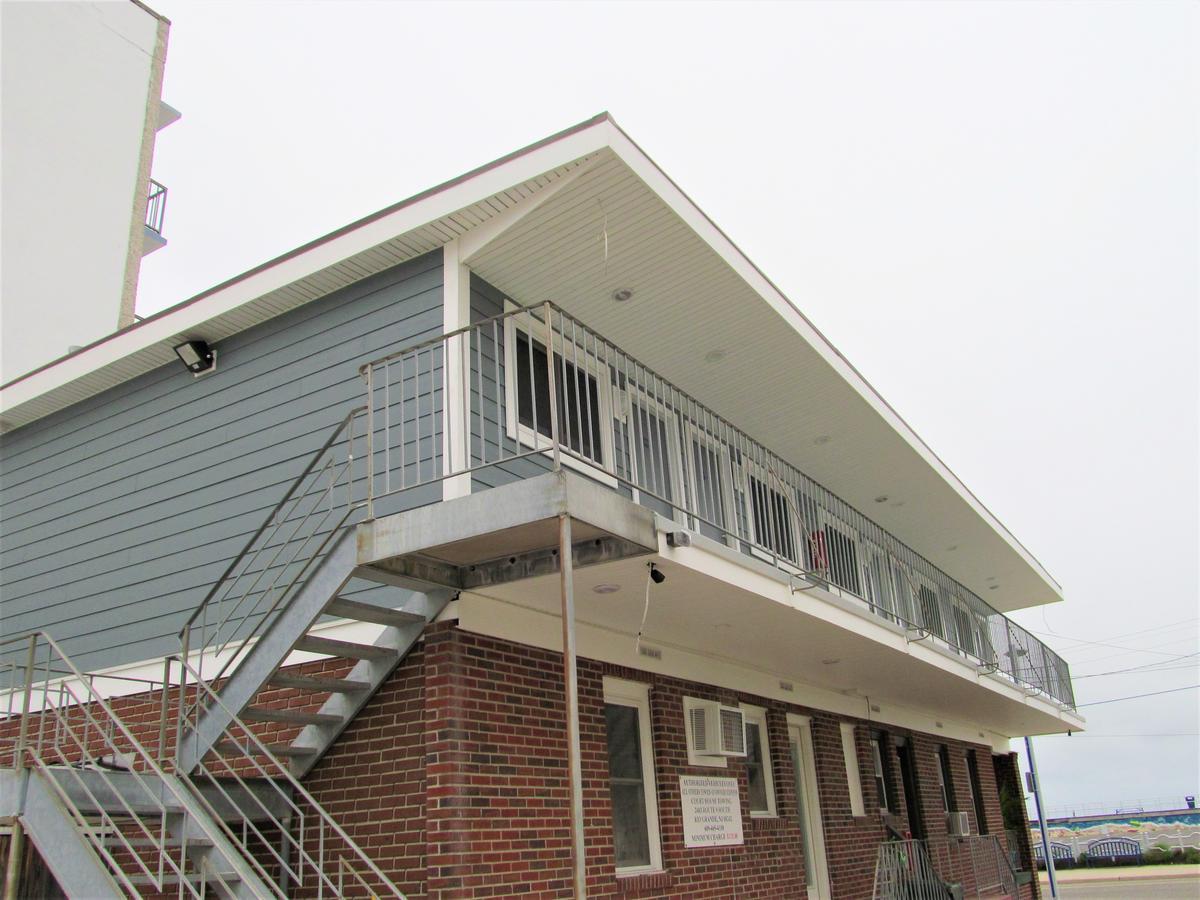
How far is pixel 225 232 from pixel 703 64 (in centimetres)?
4237

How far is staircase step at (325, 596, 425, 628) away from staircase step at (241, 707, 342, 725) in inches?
28.3

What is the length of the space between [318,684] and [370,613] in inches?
22.8

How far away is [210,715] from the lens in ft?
22.5

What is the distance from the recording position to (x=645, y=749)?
29.5 ft

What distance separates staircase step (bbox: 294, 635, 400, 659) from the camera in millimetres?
6754

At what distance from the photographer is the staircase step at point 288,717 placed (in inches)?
265

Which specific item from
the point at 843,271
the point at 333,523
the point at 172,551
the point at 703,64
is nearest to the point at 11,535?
the point at 172,551

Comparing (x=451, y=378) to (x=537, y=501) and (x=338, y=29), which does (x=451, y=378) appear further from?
(x=338, y=29)

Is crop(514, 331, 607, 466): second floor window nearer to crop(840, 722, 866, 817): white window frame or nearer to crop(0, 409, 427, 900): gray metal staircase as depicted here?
crop(0, 409, 427, 900): gray metal staircase

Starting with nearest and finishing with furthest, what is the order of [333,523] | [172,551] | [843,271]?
[333,523], [172,551], [843,271]

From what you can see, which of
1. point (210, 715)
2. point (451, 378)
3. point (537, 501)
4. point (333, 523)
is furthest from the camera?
point (333, 523)

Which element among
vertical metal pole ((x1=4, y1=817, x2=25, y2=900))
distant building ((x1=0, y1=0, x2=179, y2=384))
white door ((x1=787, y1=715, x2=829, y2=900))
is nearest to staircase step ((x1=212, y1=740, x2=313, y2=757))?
vertical metal pole ((x1=4, y1=817, x2=25, y2=900))

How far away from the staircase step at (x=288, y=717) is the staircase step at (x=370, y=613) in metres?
0.72

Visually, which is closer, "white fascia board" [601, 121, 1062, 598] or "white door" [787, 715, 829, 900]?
"white fascia board" [601, 121, 1062, 598]
